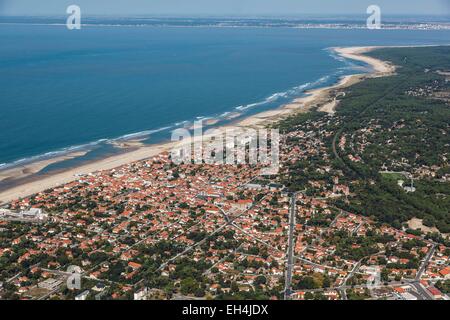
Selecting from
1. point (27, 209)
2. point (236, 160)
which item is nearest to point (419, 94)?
point (236, 160)

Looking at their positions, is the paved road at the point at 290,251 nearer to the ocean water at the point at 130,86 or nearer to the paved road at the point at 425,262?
the paved road at the point at 425,262

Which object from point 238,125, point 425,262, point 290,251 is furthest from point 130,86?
point 425,262

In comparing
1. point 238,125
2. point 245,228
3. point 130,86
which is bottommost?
point 245,228

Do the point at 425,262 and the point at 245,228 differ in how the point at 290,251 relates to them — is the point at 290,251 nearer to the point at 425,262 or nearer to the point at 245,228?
the point at 245,228

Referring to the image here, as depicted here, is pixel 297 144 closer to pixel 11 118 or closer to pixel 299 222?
pixel 299 222

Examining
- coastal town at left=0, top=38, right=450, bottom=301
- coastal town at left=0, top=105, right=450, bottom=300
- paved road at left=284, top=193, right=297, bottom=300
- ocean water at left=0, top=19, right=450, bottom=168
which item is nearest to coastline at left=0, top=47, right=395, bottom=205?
coastal town at left=0, top=38, right=450, bottom=301

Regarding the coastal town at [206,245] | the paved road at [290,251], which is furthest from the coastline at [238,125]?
the paved road at [290,251]

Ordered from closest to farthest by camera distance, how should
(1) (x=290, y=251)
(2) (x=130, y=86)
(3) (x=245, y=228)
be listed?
(1) (x=290, y=251), (3) (x=245, y=228), (2) (x=130, y=86)
